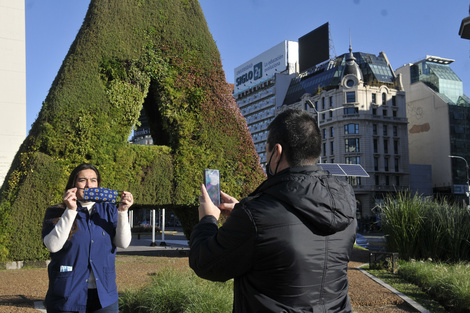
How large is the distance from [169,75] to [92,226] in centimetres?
1047

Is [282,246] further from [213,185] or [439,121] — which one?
[439,121]

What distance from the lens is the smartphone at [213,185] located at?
8.56 ft

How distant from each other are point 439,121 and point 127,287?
76.5 m

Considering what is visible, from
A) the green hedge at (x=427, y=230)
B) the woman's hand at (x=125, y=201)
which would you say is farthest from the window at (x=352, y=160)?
the woman's hand at (x=125, y=201)

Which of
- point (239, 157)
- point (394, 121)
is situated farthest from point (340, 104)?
point (239, 157)

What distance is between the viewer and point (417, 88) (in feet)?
263

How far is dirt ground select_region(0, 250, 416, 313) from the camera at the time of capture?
25.8 feet

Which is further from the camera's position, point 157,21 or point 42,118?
point 157,21

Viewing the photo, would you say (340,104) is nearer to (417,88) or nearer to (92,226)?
(417,88)

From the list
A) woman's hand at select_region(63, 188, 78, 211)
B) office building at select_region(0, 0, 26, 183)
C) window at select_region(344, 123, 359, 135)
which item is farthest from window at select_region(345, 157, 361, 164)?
woman's hand at select_region(63, 188, 78, 211)

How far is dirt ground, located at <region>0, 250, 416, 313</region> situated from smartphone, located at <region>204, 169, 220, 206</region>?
18.2 ft

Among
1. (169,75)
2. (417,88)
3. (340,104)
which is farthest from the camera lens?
(417,88)

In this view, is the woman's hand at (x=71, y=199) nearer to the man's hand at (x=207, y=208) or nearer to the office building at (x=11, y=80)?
the man's hand at (x=207, y=208)

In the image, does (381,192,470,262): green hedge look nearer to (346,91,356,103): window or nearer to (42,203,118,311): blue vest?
(42,203,118,311): blue vest
